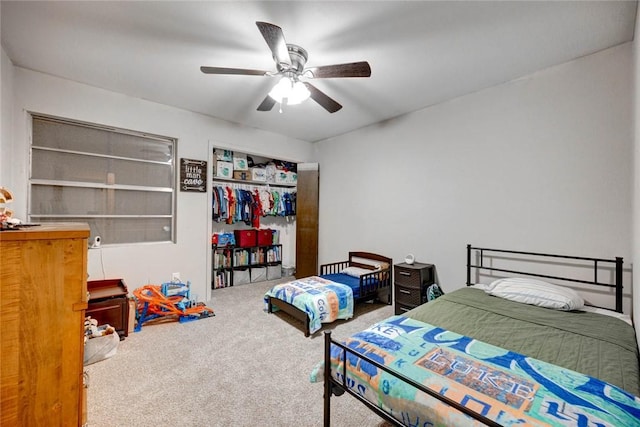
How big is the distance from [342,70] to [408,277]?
8.23 ft

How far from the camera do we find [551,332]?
68.9 inches

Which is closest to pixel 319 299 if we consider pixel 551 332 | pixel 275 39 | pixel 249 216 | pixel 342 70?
pixel 551 332

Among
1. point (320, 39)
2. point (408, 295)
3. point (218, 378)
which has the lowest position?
point (218, 378)

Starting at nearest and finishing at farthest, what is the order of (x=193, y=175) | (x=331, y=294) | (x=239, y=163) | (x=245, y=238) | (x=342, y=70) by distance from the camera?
(x=342, y=70)
(x=331, y=294)
(x=193, y=175)
(x=239, y=163)
(x=245, y=238)

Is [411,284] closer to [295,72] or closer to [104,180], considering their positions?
[295,72]

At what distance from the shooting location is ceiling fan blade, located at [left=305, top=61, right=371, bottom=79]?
6.44 feet

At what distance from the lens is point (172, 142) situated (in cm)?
378

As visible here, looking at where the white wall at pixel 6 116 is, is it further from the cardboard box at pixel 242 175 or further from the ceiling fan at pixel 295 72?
the cardboard box at pixel 242 175

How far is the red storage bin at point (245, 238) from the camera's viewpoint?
4992 millimetres

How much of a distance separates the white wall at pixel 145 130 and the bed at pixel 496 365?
298 cm

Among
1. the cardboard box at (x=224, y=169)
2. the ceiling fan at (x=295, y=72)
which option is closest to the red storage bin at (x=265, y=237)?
the cardboard box at (x=224, y=169)

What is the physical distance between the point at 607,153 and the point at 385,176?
7.64 ft

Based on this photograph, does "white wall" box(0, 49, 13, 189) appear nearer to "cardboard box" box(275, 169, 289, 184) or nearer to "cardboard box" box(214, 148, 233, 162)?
"cardboard box" box(214, 148, 233, 162)

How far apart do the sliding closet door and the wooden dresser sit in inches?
159
